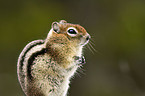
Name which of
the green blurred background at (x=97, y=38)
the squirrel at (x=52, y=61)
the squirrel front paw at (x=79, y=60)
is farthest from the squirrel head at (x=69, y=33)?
the green blurred background at (x=97, y=38)

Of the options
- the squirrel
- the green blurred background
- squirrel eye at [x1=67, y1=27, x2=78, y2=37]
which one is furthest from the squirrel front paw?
the green blurred background

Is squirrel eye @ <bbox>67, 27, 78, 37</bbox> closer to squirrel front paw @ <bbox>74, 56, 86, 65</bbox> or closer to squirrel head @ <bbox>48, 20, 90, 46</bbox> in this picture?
squirrel head @ <bbox>48, 20, 90, 46</bbox>

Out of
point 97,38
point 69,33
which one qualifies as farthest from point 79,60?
point 97,38

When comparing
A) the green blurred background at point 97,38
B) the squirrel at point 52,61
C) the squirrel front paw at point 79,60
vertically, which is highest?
the squirrel at point 52,61

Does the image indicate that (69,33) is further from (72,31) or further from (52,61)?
(52,61)

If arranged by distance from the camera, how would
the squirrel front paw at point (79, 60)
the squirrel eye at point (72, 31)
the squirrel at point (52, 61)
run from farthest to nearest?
the squirrel eye at point (72, 31) → the squirrel front paw at point (79, 60) → the squirrel at point (52, 61)

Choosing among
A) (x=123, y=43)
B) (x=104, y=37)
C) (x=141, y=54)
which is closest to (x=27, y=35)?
(x=104, y=37)

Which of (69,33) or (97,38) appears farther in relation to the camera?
(97,38)

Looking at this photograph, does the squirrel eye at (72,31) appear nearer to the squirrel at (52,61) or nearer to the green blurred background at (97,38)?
the squirrel at (52,61)
